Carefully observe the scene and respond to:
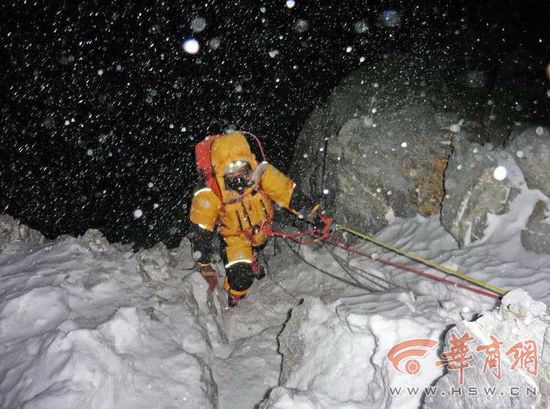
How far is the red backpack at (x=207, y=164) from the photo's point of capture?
17.3ft

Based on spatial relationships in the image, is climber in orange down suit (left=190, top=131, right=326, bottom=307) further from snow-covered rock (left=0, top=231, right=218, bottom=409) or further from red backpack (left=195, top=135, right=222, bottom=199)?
snow-covered rock (left=0, top=231, right=218, bottom=409)

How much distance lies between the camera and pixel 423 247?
5461 mm

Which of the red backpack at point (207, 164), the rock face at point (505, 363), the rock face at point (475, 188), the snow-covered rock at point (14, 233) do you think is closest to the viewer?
the rock face at point (505, 363)

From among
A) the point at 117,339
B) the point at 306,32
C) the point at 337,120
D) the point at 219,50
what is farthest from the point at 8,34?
the point at 117,339

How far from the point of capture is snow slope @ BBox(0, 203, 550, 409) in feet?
10.6

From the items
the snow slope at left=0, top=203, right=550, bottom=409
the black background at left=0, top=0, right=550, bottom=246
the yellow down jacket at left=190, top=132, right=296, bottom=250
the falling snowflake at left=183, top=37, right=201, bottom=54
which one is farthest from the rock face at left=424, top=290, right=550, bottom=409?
the falling snowflake at left=183, top=37, right=201, bottom=54

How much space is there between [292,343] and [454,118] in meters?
4.59

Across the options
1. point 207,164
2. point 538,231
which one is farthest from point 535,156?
point 207,164

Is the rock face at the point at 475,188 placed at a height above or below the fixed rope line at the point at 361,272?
above

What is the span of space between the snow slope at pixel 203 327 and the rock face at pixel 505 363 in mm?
462

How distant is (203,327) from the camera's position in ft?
Result: 15.8

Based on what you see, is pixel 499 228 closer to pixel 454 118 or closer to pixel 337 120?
pixel 454 118

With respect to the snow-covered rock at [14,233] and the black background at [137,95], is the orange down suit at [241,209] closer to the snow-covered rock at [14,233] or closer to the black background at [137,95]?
the snow-covered rock at [14,233]

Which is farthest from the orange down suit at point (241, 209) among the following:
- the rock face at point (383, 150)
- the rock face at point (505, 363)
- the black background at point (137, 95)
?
the black background at point (137, 95)
